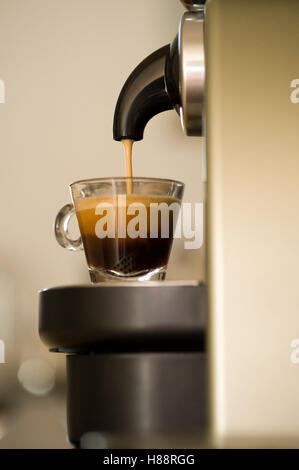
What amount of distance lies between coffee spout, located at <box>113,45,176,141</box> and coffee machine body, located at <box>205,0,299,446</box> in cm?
11

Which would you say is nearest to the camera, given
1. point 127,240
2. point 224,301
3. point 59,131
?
point 224,301

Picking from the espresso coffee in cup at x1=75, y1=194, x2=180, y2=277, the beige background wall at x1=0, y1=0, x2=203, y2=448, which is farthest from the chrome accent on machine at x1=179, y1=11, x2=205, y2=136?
the beige background wall at x1=0, y1=0, x2=203, y2=448

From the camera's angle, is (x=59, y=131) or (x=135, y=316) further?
(x=59, y=131)

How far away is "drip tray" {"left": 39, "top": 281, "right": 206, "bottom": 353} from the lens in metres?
0.37

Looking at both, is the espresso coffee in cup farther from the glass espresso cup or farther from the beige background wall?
the beige background wall

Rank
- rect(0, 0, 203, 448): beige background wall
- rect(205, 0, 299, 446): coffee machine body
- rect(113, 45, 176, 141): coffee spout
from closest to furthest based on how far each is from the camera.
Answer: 1. rect(205, 0, 299, 446): coffee machine body
2. rect(113, 45, 176, 141): coffee spout
3. rect(0, 0, 203, 448): beige background wall

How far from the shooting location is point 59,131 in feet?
2.48

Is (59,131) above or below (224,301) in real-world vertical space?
above

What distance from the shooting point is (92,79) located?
0.76m

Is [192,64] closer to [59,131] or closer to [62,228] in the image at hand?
[62,228]

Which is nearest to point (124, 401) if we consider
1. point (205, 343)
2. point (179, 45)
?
point (205, 343)

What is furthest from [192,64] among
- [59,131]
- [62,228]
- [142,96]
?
[59,131]

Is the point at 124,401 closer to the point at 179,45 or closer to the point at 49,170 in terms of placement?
the point at 179,45

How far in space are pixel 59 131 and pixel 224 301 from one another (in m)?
0.47
